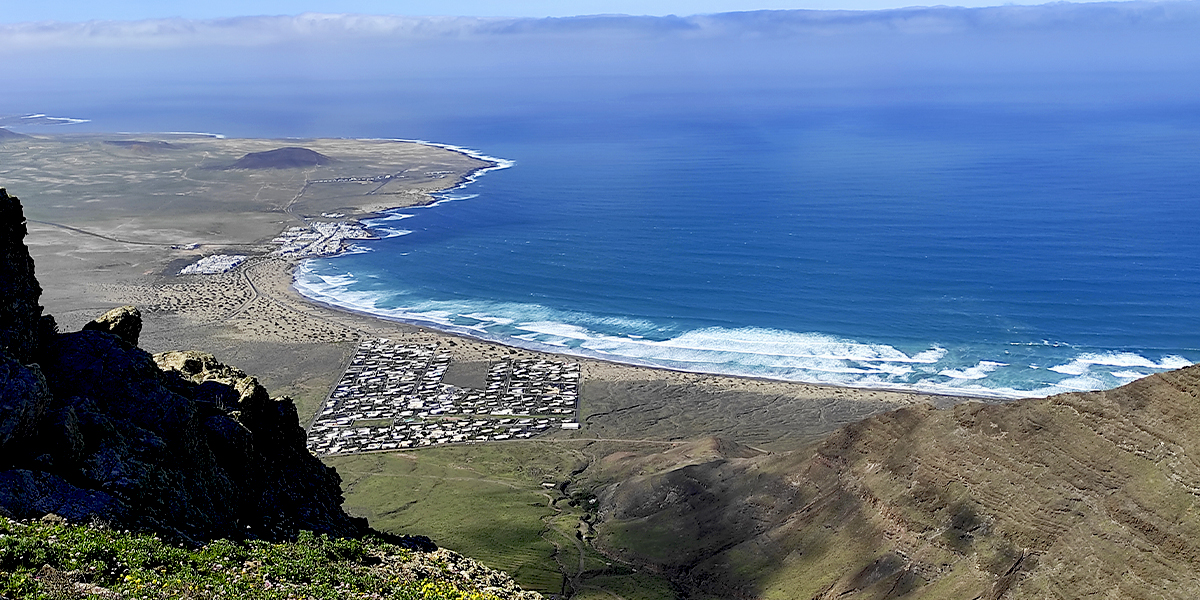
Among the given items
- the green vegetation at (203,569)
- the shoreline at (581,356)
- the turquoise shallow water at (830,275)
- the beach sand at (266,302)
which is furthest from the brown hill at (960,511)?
the turquoise shallow water at (830,275)

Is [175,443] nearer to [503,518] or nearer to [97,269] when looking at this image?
[503,518]

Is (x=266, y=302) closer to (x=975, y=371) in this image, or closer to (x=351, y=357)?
(x=351, y=357)

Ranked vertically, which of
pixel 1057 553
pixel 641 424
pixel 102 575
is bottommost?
pixel 641 424

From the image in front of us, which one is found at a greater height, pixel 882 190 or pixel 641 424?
pixel 882 190

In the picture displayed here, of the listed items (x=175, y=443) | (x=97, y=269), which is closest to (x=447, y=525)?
(x=175, y=443)

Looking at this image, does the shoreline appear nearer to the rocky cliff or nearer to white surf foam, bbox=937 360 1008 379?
white surf foam, bbox=937 360 1008 379

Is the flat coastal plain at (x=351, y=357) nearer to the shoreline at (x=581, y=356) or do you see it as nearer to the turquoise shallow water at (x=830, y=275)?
the shoreline at (x=581, y=356)

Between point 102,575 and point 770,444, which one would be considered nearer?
point 102,575

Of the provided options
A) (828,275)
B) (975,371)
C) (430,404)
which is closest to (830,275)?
(828,275)
